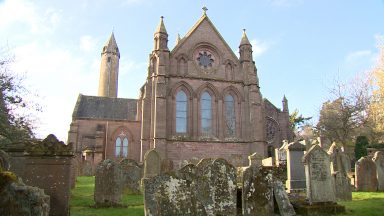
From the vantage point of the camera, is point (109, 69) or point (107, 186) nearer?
point (107, 186)

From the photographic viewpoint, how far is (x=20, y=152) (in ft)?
32.7

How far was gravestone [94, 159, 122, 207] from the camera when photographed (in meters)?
A: 11.2

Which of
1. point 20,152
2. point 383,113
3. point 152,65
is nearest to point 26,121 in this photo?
point 152,65

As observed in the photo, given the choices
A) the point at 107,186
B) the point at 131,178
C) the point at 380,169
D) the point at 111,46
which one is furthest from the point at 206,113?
the point at 111,46

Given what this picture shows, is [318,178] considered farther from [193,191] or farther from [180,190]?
[180,190]

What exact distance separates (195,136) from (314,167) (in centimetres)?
1855

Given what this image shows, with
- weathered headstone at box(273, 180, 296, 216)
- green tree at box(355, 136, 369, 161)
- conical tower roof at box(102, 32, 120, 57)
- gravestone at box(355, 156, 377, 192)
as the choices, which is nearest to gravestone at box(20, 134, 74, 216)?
weathered headstone at box(273, 180, 296, 216)

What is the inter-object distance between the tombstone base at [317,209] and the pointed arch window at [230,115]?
19712mm

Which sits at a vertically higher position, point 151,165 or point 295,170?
point 151,165

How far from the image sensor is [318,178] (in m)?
10.1

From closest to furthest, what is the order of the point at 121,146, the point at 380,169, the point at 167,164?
the point at 380,169
the point at 167,164
the point at 121,146

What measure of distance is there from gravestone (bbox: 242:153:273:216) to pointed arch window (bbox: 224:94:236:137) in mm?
20424

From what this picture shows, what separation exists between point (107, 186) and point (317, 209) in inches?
259

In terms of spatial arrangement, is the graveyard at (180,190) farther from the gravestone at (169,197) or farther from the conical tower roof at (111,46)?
the conical tower roof at (111,46)
